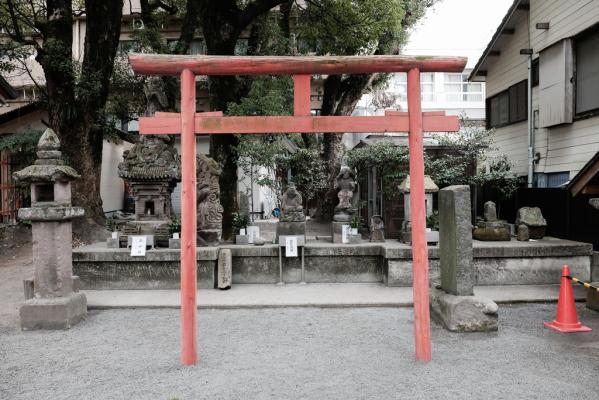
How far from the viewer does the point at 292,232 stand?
34.2ft

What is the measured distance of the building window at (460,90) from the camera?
31109mm

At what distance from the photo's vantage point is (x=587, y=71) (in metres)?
11.0

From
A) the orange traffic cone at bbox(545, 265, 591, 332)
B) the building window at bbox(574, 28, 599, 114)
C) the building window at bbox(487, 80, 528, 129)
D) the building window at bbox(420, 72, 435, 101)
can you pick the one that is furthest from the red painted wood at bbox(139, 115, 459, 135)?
the building window at bbox(420, 72, 435, 101)

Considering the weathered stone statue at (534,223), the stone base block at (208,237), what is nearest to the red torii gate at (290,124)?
the stone base block at (208,237)

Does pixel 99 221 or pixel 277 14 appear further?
pixel 277 14

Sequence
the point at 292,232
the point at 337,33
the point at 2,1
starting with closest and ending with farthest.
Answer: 1. the point at 292,232
2. the point at 337,33
3. the point at 2,1

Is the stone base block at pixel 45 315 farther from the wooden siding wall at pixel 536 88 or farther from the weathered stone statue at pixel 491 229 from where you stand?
the wooden siding wall at pixel 536 88

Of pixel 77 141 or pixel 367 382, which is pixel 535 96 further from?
pixel 77 141

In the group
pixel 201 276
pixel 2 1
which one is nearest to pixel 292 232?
pixel 201 276

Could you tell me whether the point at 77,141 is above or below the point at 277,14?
below

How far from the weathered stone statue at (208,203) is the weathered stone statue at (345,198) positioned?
2.88 metres

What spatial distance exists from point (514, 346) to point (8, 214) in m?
17.9

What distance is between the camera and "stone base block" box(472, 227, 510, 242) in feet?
33.8

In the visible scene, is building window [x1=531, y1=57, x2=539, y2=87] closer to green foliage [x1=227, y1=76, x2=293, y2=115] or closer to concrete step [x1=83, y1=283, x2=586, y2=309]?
concrete step [x1=83, y1=283, x2=586, y2=309]
